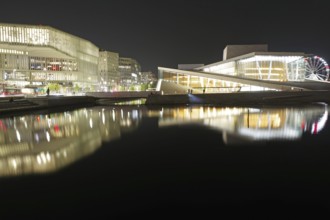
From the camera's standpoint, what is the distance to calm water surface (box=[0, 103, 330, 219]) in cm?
452

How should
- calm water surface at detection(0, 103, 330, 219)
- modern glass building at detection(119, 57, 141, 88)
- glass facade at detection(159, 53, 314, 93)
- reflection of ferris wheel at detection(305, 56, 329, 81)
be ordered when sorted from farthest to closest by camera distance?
modern glass building at detection(119, 57, 141, 88) < reflection of ferris wheel at detection(305, 56, 329, 81) < glass facade at detection(159, 53, 314, 93) < calm water surface at detection(0, 103, 330, 219)

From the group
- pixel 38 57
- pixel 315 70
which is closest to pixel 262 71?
pixel 315 70

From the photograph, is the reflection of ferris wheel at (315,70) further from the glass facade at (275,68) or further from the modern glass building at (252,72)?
the glass facade at (275,68)

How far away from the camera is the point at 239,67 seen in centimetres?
5072

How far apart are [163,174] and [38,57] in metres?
83.1

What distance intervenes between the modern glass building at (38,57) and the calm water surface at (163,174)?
218ft

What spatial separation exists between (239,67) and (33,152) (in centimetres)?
4694

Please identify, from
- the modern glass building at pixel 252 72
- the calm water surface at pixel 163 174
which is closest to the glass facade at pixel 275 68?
the modern glass building at pixel 252 72

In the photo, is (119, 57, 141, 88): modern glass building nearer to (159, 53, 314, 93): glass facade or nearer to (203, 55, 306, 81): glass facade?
(159, 53, 314, 93): glass facade

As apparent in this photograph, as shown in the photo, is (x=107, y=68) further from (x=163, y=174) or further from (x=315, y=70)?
(x=163, y=174)

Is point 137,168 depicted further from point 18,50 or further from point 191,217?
point 18,50

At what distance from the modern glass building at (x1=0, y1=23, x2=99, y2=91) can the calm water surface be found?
6632cm

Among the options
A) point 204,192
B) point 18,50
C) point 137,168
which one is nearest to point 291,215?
point 204,192

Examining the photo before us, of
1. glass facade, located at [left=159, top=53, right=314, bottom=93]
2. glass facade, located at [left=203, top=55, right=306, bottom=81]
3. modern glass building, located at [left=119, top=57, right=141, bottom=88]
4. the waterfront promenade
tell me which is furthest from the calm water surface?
modern glass building, located at [left=119, top=57, right=141, bottom=88]
